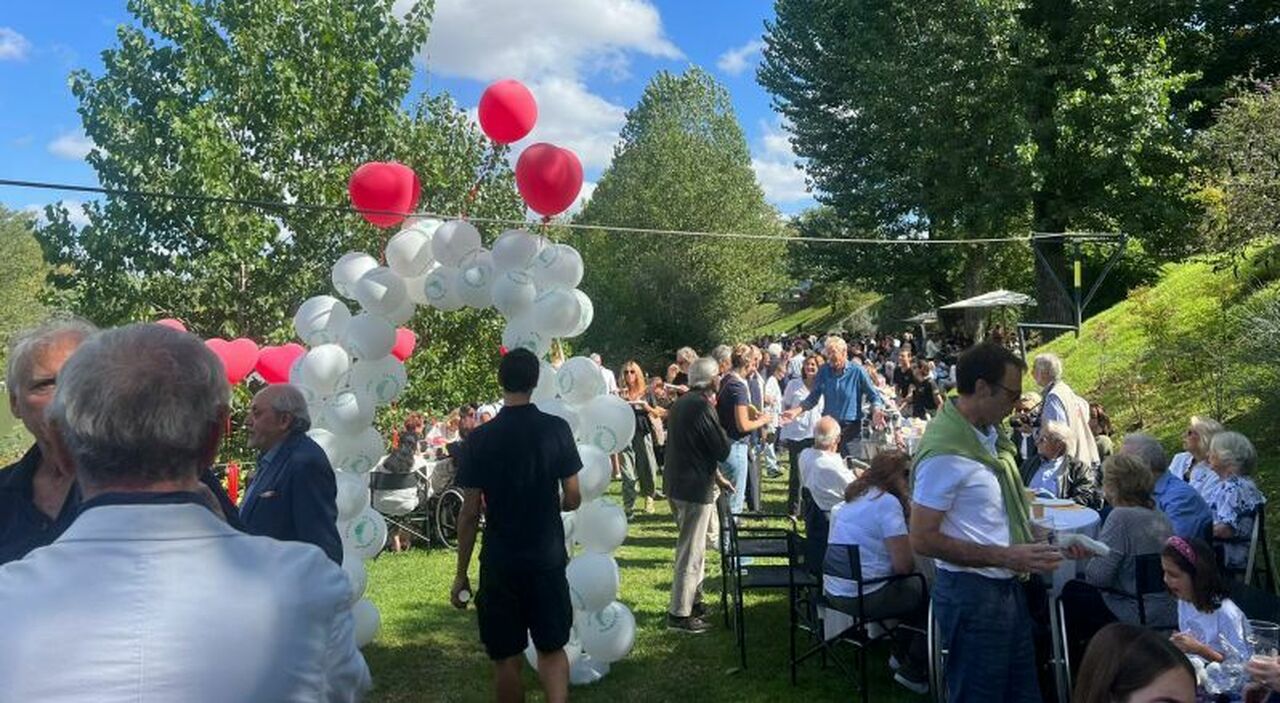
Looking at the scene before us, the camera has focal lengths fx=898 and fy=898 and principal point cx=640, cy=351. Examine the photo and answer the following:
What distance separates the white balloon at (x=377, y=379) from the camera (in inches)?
204

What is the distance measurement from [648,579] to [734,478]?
110 centimetres

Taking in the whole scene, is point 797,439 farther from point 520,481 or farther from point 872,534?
point 520,481

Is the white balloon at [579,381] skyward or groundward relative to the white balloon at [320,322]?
groundward

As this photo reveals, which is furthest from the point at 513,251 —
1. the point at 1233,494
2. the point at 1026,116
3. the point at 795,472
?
the point at 1026,116

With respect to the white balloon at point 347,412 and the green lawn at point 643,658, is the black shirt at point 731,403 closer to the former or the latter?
the green lawn at point 643,658

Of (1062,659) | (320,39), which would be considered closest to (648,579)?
(1062,659)

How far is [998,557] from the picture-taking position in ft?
8.93

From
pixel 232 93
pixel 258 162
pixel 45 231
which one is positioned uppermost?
pixel 232 93

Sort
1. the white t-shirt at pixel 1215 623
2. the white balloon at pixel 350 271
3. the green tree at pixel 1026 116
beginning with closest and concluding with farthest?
the white t-shirt at pixel 1215 623 < the white balloon at pixel 350 271 < the green tree at pixel 1026 116

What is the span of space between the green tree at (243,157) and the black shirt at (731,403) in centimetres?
456

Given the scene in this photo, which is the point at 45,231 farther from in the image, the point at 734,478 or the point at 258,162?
the point at 734,478

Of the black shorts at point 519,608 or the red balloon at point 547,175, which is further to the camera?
the red balloon at point 547,175

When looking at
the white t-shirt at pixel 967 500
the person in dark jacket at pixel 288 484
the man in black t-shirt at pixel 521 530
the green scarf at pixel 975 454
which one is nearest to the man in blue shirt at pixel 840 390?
the man in black t-shirt at pixel 521 530

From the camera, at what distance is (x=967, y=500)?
280cm
